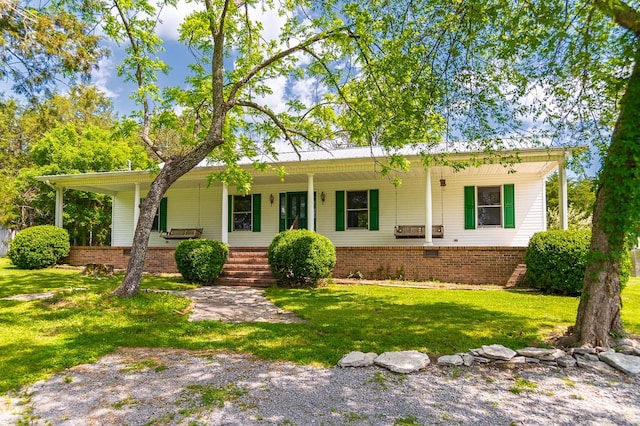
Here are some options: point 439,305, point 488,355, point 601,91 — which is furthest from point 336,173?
point 488,355

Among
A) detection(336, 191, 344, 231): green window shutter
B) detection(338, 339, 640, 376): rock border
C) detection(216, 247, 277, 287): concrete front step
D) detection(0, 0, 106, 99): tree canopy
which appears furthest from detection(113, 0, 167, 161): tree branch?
detection(336, 191, 344, 231): green window shutter

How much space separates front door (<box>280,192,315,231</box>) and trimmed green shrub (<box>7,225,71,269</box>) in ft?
25.7

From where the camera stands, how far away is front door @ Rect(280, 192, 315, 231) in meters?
14.5

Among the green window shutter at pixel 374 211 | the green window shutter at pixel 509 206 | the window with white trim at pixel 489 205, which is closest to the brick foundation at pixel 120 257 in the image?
the green window shutter at pixel 374 211

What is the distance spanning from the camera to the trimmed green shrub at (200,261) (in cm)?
1055

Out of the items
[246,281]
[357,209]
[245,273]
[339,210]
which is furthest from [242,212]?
[246,281]

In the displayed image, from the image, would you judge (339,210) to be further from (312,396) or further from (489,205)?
(312,396)

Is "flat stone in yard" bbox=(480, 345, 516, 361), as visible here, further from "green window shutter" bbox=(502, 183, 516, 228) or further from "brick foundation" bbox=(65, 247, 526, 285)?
"green window shutter" bbox=(502, 183, 516, 228)

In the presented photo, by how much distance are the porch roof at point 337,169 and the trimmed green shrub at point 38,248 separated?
199cm

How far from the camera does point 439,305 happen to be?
744 centimetres

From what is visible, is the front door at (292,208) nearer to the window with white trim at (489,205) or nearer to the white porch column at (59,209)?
the window with white trim at (489,205)

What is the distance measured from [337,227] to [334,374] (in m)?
10.1

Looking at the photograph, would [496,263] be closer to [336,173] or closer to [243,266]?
[336,173]

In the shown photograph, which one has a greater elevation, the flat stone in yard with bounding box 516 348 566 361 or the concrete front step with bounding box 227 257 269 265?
the concrete front step with bounding box 227 257 269 265
